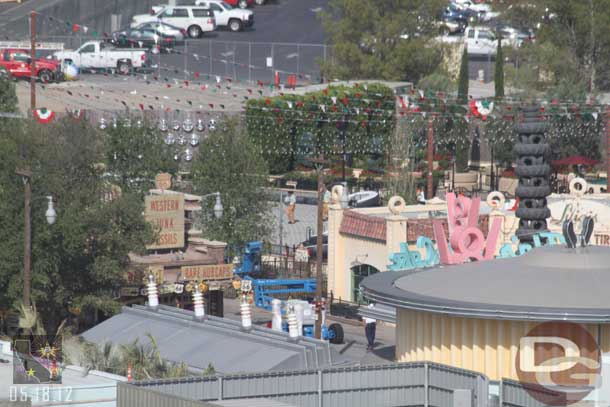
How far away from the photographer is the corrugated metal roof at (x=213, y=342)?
1607 inches

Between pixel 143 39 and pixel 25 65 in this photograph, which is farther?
pixel 143 39

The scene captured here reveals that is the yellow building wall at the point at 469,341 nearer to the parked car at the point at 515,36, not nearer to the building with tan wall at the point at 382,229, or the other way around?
the building with tan wall at the point at 382,229

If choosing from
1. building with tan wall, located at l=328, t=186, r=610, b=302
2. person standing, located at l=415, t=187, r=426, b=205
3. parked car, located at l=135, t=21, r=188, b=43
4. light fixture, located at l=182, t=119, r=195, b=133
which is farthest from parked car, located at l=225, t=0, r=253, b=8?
building with tan wall, located at l=328, t=186, r=610, b=302

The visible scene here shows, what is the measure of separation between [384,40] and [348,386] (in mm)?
77103

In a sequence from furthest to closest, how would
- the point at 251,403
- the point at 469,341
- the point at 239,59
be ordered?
the point at 239,59
the point at 469,341
the point at 251,403

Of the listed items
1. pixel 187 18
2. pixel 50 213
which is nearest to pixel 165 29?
pixel 187 18

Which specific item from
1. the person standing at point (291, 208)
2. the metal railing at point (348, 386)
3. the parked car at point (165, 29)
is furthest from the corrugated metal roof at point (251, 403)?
the parked car at point (165, 29)

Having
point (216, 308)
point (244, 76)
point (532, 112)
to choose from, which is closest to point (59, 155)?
point (216, 308)

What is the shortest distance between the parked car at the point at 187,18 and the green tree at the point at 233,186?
40041 millimetres

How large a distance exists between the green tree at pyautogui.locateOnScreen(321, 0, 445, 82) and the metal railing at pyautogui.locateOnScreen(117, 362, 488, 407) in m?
73.9

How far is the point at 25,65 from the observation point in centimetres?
9800

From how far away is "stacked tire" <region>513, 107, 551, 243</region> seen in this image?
183ft

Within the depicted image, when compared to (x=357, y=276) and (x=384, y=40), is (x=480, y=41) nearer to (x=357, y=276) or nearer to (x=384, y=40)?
(x=384, y=40)

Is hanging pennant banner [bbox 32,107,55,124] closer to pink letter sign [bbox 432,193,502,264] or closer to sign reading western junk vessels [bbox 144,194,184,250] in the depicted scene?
sign reading western junk vessels [bbox 144,194,184,250]
